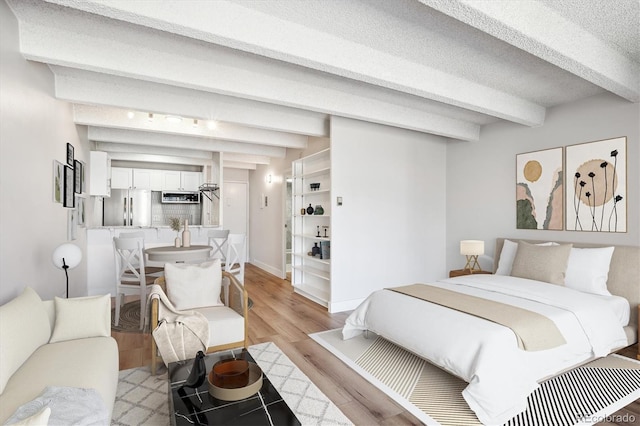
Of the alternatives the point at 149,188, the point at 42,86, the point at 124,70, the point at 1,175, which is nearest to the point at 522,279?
→ the point at 124,70

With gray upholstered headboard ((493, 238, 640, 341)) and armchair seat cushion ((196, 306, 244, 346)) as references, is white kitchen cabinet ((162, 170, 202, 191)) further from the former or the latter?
gray upholstered headboard ((493, 238, 640, 341))

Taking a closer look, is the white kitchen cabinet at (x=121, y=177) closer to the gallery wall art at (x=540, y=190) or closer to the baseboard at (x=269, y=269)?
the baseboard at (x=269, y=269)

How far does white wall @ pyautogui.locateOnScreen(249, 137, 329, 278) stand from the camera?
6.96 meters

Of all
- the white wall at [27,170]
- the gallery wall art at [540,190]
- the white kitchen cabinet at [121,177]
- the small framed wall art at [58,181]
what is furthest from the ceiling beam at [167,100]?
the white kitchen cabinet at [121,177]

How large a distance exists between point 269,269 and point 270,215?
1.19 m

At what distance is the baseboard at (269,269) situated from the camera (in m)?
7.01

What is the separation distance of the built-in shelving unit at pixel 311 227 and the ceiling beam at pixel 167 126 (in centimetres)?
52

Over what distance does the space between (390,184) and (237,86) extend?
2.77m

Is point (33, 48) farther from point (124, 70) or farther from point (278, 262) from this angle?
point (278, 262)

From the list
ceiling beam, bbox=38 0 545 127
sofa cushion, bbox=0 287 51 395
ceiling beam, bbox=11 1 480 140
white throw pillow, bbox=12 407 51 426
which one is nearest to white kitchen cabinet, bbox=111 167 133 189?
ceiling beam, bbox=11 1 480 140

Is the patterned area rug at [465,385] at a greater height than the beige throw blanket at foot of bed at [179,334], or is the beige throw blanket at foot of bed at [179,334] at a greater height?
the beige throw blanket at foot of bed at [179,334]

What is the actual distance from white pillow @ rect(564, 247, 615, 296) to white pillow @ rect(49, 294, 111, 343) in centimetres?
426

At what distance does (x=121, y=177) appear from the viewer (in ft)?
23.3

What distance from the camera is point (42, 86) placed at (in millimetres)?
3070
